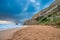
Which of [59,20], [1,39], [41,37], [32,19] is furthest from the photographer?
[32,19]

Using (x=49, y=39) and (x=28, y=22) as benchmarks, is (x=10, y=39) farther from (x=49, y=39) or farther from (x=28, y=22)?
(x=28, y=22)

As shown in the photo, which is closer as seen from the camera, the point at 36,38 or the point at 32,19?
the point at 36,38

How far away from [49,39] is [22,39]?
1.15 metres

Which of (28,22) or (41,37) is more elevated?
(28,22)

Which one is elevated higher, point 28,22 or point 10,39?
point 28,22

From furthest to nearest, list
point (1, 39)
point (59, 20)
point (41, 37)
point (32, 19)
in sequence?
point (32, 19)
point (59, 20)
point (41, 37)
point (1, 39)

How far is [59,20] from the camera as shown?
1104 centimetres

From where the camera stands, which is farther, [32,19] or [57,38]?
[32,19]

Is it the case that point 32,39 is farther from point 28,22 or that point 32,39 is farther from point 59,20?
point 28,22

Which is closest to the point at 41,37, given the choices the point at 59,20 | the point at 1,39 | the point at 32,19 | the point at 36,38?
the point at 36,38

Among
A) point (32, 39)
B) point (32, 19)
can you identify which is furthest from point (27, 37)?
point (32, 19)

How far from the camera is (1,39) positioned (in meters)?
5.86

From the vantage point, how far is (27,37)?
20.4 ft

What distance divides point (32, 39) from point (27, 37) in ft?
0.93
